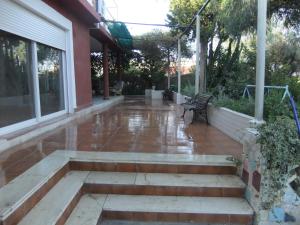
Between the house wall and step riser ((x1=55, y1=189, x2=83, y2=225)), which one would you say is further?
the house wall

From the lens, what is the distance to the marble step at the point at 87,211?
289 cm

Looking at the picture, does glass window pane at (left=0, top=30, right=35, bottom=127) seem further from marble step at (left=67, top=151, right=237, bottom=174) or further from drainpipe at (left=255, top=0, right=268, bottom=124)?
drainpipe at (left=255, top=0, right=268, bottom=124)

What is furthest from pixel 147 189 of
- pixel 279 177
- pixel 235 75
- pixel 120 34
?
pixel 120 34

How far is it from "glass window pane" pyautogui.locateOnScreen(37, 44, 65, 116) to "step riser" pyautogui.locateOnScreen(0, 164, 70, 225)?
3126 millimetres

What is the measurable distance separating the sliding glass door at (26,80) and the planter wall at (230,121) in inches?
149

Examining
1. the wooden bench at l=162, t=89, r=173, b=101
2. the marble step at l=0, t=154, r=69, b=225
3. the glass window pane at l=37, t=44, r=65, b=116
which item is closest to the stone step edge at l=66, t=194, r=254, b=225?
the marble step at l=0, t=154, r=69, b=225

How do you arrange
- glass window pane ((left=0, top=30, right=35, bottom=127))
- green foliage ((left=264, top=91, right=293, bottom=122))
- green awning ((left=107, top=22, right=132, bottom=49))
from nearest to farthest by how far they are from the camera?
green foliage ((left=264, top=91, right=293, bottom=122)) < glass window pane ((left=0, top=30, right=35, bottom=127)) < green awning ((left=107, top=22, right=132, bottom=49))

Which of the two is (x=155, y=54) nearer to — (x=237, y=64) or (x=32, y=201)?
(x=237, y=64)

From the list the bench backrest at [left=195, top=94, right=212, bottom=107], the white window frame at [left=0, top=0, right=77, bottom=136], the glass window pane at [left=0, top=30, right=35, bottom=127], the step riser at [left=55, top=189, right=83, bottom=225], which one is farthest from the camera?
the bench backrest at [left=195, top=94, right=212, bottom=107]

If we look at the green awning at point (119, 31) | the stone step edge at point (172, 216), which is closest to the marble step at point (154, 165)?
the stone step edge at point (172, 216)

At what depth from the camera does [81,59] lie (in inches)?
347

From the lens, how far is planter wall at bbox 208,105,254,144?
4988 millimetres

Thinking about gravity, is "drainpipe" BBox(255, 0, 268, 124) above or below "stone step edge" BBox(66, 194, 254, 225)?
above

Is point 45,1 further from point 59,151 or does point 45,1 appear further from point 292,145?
point 292,145
